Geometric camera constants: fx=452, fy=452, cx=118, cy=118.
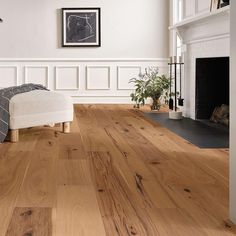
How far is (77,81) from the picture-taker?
297 inches

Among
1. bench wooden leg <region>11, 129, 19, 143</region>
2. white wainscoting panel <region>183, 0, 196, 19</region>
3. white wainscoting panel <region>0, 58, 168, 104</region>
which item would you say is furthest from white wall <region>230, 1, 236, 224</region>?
white wainscoting panel <region>0, 58, 168, 104</region>

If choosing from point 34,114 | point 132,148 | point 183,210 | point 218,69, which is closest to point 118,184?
point 183,210

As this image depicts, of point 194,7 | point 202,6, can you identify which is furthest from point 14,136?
point 194,7

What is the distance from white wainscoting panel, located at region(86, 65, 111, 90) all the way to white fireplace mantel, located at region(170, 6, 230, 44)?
236 cm

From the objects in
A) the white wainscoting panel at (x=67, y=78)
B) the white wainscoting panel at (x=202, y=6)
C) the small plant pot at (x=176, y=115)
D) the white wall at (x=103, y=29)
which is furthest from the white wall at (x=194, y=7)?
the white wainscoting panel at (x=67, y=78)

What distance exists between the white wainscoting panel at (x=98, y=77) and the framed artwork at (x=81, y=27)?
40 centimetres

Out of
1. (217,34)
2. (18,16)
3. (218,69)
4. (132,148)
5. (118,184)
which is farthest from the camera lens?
(18,16)

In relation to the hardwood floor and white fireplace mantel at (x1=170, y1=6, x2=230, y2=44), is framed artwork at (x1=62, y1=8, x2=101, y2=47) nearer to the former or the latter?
white fireplace mantel at (x1=170, y1=6, x2=230, y2=44)

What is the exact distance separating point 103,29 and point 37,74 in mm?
1325

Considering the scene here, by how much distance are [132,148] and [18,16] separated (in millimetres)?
4961

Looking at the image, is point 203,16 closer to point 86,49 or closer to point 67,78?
point 86,49

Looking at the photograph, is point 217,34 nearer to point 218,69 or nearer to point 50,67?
point 218,69

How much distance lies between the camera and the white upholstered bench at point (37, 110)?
3.48 m

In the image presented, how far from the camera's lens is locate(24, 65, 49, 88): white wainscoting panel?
24.5 ft
